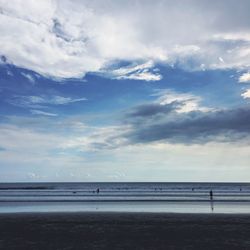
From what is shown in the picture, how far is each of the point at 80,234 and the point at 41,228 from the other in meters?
3.45

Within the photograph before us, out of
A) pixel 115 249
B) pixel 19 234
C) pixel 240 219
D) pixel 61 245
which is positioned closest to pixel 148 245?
pixel 115 249

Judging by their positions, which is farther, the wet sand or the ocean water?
the ocean water

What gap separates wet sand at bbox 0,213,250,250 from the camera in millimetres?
17000

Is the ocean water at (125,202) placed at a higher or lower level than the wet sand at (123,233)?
higher

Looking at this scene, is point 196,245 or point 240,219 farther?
point 240,219

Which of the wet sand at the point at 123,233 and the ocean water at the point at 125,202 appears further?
the ocean water at the point at 125,202

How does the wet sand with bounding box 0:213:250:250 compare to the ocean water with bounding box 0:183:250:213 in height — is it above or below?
below

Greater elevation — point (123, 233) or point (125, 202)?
point (125, 202)

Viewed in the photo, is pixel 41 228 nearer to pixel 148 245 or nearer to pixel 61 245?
pixel 61 245

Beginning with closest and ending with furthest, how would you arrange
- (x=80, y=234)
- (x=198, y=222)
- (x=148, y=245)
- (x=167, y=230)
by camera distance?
(x=148, y=245) < (x=80, y=234) < (x=167, y=230) < (x=198, y=222)

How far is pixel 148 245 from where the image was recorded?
667 inches

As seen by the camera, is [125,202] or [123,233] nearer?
[123,233]

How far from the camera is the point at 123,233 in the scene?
67.4 feet

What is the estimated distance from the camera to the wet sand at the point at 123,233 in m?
17.0
